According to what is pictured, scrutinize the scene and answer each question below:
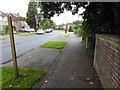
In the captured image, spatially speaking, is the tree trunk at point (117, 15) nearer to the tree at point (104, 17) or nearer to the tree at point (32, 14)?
the tree at point (104, 17)

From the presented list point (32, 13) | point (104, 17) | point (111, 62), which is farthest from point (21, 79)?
point (32, 13)

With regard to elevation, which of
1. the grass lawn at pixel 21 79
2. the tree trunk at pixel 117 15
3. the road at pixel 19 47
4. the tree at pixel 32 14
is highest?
the tree at pixel 32 14

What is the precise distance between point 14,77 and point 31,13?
35.1m

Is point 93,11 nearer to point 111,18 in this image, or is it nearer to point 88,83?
point 111,18

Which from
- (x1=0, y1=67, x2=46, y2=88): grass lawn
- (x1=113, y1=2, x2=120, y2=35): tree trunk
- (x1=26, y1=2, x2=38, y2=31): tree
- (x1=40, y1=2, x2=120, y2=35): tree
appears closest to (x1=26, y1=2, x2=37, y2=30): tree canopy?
(x1=26, y1=2, x2=38, y2=31): tree

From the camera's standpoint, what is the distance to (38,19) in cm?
3800

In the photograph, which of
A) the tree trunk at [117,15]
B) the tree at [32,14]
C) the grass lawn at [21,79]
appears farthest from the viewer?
the tree at [32,14]

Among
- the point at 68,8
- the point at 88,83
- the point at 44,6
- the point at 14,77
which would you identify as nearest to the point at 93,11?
the point at 68,8

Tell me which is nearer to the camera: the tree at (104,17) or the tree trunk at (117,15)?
the tree trunk at (117,15)

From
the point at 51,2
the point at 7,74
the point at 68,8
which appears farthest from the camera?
the point at 68,8

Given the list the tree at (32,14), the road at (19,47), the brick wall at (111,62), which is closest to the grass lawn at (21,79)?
the brick wall at (111,62)

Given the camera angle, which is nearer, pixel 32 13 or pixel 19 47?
pixel 19 47

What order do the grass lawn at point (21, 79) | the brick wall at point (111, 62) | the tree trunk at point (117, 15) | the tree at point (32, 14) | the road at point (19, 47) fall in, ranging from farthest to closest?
the tree at point (32, 14) < the road at point (19, 47) < the tree trunk at point (117, 15) < the grass lawn at point (21, 79) < the brick wall at point (111, 62)

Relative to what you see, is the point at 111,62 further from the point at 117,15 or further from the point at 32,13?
the point at 32,13
